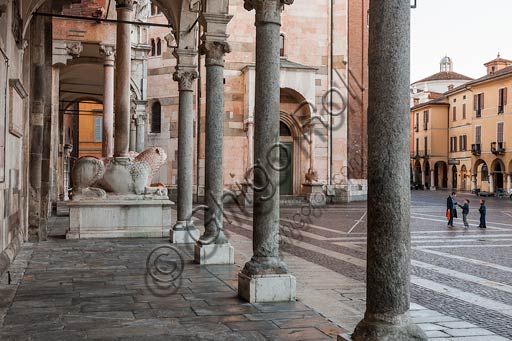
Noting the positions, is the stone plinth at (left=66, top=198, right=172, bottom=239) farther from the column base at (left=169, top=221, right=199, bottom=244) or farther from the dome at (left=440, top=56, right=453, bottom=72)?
the dome at (left=440, top=56, right=453, bottom=72)

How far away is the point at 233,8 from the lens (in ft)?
92.7

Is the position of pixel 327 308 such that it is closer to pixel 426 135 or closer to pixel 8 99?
pixel 8 99

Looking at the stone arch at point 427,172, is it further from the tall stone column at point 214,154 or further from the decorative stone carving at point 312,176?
the tall stone column at point 214,154

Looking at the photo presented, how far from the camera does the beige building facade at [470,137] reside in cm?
4994

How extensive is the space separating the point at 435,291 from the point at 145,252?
5251 millimetres

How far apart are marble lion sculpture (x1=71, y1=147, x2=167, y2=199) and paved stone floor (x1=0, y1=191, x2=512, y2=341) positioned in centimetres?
131

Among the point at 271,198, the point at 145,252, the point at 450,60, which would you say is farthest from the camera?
the point at 450,60

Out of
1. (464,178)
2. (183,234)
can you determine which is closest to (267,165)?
(183,234)

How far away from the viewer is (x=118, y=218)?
42.3 feet

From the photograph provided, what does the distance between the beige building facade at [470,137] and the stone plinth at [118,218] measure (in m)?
39.7

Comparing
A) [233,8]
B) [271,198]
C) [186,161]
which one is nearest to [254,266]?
[271,198]

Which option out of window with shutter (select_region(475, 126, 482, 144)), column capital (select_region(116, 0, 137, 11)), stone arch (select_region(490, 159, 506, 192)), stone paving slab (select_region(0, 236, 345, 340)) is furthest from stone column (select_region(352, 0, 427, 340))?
window with shutter (select_region(475, 126, 482, 144))

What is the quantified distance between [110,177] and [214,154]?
4.76 m

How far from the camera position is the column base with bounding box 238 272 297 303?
650 cm
